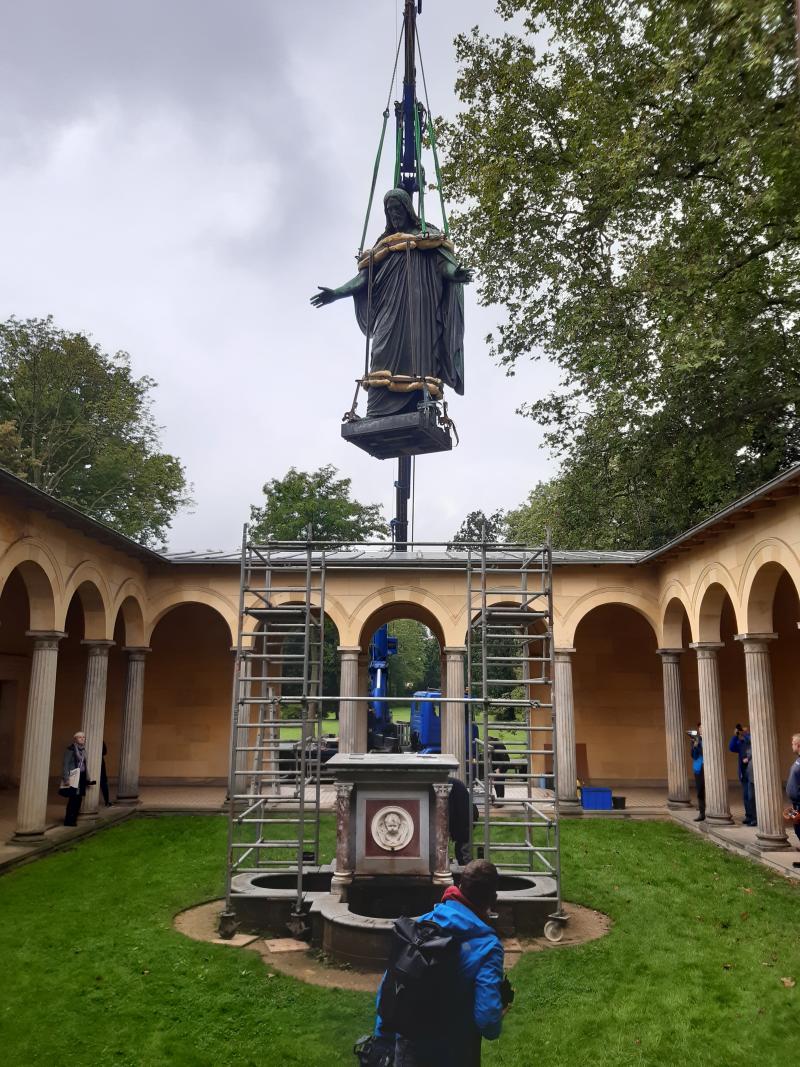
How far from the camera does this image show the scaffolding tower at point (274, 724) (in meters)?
9.55

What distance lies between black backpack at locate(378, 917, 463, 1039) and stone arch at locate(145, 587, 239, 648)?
48.3ft

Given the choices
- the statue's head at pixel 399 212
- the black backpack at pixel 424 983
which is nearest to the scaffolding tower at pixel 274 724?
the black backpack at pixel 424 983

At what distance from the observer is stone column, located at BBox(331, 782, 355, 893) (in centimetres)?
881

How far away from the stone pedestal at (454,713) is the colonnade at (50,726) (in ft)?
22.6

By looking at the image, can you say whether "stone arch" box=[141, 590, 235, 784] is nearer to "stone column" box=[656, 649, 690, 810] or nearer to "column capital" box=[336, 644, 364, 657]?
"column capital" box=[336, 644, 364, 657]

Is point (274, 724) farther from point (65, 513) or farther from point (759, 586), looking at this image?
point (759, 586)

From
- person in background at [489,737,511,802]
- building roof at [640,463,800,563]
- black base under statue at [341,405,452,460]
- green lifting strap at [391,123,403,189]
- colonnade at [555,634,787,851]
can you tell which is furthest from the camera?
green lifting strap at [391,123,403,189]

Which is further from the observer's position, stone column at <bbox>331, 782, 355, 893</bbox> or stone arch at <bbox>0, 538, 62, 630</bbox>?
stone arch at <bbox>0, 538, 62, 630</bbox>

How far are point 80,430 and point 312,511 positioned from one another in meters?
11.1

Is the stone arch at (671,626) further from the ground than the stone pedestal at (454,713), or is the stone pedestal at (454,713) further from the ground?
the stone arch at (671,626)

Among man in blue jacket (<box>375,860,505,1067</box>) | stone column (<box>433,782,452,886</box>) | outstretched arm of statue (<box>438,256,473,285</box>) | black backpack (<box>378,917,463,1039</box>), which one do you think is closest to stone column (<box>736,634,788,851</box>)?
stone column (<box>433,782,452,886</box>)

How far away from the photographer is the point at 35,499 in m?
12.2

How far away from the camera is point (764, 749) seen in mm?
13148

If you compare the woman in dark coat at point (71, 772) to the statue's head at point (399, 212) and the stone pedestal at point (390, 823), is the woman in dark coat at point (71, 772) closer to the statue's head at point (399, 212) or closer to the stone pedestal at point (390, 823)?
the stone pedestal at point (390, 823)
